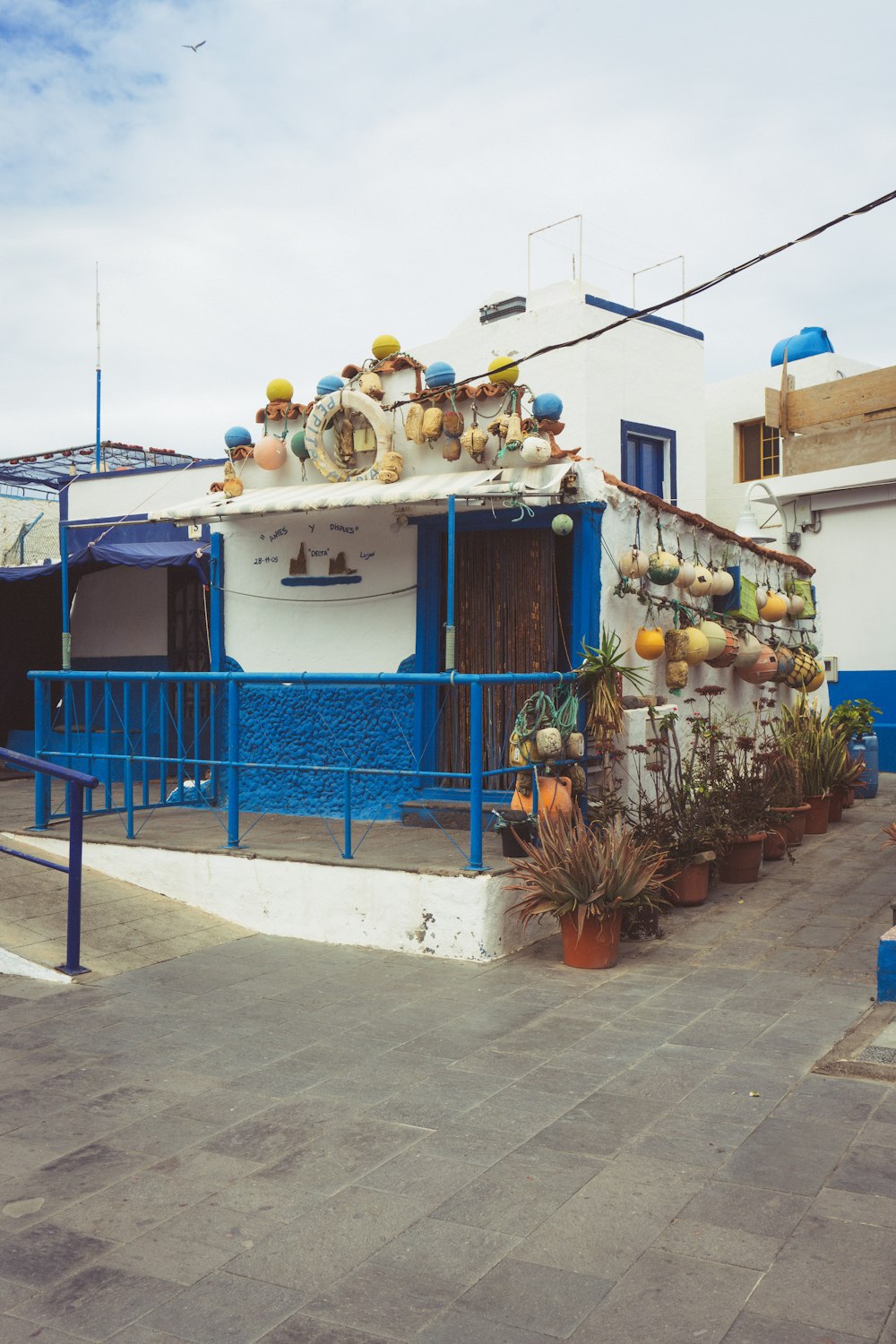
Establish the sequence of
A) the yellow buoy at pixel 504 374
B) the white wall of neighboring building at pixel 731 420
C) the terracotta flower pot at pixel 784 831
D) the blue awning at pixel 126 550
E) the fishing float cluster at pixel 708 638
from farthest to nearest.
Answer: the white wall of neighboring building at pixel 731 420 → the blue awning at pixel 126 550 → the terracotta flower pot at pixel 784 831 → the fishing float cluster at pixel 708 638 → the yellow buoy at pixel 504 374

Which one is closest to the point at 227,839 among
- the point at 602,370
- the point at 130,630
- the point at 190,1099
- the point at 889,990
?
the point at 190,1099

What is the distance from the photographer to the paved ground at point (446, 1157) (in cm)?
303

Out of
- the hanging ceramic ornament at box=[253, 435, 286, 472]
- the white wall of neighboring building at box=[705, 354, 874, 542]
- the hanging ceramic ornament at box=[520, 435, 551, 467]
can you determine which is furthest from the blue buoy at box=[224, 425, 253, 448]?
the white wall of neighboring building at box=[705, 354, 874, 542]

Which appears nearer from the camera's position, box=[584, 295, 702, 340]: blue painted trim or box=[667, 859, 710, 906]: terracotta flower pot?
box=[667, 859, 710, 906]: terracotta flower pot

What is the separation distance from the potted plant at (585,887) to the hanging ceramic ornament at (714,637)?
11.0 ft

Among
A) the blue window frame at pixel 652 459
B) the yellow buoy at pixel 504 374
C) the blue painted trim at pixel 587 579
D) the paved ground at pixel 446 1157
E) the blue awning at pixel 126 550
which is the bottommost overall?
the paved ground at pixel 446 1157

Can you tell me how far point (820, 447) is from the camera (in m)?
7.17

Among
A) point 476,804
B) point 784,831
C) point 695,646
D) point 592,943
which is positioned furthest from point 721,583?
point 592,943

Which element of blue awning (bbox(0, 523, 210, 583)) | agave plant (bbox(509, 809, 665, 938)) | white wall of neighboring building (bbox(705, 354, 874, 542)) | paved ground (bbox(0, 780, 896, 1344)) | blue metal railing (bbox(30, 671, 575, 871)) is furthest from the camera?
white wall of neighboring building (bbox(705, 354, 874, 542))

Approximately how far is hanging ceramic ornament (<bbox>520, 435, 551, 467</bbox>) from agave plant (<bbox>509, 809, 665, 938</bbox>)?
278 centimetres

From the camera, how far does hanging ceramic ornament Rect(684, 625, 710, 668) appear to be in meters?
9.24

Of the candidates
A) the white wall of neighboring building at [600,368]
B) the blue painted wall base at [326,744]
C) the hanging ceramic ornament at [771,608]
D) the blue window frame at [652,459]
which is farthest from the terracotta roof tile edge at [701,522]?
the blue window frame at [652,459]

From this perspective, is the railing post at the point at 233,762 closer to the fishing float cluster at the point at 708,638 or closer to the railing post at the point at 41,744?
the railing post at the point at 41,744

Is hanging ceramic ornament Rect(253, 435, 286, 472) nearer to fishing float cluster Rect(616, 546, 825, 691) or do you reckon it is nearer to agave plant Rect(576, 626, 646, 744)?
fishing float cluster Rect(616, 546, 825, 691)
